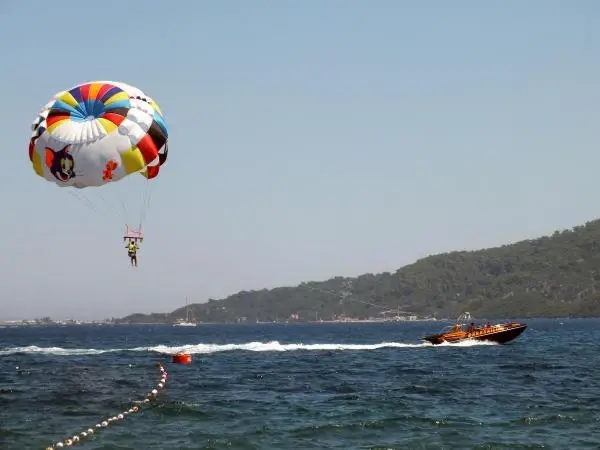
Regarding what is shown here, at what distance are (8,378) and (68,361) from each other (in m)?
16.2

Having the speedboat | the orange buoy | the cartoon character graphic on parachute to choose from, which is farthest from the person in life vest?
the speedboat

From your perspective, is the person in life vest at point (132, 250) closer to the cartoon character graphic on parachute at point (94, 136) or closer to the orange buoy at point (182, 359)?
the cartoon character graphic on parachute at point (94, 136)

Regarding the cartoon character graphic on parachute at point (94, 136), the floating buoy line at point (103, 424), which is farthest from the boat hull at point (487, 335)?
the cartoon character graphic on parachute at point (94, 136)

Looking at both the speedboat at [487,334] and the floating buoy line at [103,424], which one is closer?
the floating buoy line at [103,424]

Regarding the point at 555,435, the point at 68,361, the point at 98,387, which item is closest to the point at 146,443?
the point at 555,435

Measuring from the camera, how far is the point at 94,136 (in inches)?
1358

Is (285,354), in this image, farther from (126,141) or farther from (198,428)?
(198,428)

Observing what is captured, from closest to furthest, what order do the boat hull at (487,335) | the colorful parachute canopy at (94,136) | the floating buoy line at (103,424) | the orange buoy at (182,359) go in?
the floating buoy line at (103,424) → the colorful parachute canopy at (94,136) → the orange buoy at (182,359) → the boat hull at (487,335)

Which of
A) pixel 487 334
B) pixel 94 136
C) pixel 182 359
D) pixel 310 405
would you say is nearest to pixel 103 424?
pixel 310 405

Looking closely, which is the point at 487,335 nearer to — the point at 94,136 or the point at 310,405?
the point at 310,405

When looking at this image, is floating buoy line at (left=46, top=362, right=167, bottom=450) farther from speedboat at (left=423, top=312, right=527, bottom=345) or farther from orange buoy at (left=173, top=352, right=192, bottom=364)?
speedboat at (left=423, top=312, right=527, bottom=345)

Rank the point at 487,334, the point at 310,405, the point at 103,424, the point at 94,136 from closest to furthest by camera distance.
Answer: the point at 103,424 < the point at 310,405 < the point at 94,136 < the point at 487,334

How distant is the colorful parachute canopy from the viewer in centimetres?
3444

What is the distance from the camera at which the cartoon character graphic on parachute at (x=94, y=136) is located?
113 ft
